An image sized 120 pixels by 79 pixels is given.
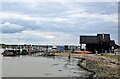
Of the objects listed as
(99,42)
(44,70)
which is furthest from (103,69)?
(99,42)

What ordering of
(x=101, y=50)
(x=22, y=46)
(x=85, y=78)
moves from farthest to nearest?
(x=22, y=46), (x=101, y=50), (x=85, y=78)

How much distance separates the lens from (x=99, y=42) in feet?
242

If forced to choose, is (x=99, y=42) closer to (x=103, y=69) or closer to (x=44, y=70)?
(x=44, y=70)

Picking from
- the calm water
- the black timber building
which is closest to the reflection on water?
the calm water

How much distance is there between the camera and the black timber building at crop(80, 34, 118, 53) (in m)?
74.1

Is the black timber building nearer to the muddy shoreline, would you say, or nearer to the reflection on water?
the reflection on water

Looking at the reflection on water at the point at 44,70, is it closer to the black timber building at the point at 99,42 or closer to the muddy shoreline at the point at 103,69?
the muddy shoreline at the point at 103,69

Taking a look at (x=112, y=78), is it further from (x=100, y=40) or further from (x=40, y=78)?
(x=100, y=40)

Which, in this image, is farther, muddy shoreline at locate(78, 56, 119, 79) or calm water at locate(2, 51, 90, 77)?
calm water at locate(2, 51, 90, 77)

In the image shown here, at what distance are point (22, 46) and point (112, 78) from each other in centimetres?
8865

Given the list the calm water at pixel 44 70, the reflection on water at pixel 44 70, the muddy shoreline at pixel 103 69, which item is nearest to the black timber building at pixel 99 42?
the reflection on water at pixel 44 70

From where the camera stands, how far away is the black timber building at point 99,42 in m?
74.1

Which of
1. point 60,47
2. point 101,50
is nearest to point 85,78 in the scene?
point 101,50

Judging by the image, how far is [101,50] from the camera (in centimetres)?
7375
